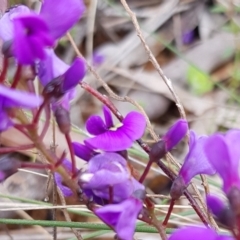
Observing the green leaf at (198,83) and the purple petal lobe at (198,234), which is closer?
the purple petal lobe at (198,234)

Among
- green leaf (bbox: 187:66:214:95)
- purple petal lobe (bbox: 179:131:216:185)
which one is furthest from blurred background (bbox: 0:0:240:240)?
purple petal lobe (bbox: 179:131:216:185)

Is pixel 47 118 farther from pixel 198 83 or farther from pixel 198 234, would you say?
pixel 198 83

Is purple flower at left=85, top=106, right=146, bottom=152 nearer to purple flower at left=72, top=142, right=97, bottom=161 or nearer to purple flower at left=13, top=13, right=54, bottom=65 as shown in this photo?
purple flower at left=72, top=142, right=97, bottom=161

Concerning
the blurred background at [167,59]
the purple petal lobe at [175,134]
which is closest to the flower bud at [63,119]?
the purple petal lobe at [175,134]

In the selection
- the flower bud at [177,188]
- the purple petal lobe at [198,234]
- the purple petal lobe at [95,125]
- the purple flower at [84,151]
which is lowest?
the flower bud at [177,188]

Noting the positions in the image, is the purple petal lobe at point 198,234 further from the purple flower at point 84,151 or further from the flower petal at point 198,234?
the purple flower at point 84,151

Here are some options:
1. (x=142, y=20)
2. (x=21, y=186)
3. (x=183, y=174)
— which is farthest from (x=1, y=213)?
(x=142, y=20)
